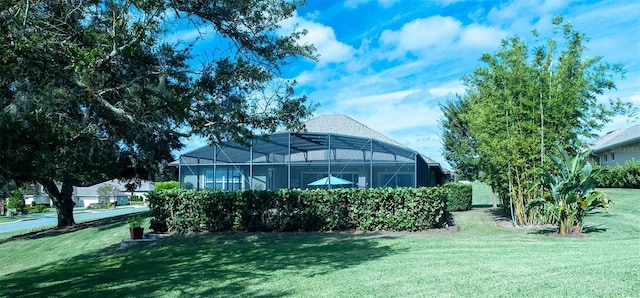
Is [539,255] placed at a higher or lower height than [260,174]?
lower

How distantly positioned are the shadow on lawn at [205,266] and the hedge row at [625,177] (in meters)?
14.8

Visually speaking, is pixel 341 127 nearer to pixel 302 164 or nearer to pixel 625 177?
pixel 302 164

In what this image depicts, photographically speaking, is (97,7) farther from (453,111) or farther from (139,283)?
(453,111)

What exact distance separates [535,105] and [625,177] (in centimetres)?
1202

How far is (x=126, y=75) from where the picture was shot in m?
8.13

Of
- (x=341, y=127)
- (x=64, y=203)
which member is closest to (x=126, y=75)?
(x=64, y=203)

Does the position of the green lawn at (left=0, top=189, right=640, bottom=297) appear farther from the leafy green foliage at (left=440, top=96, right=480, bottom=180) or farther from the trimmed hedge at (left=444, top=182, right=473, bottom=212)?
the leafy green foliage at (left=440, top=96, right=480, bottom=180)

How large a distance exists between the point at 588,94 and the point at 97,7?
1224cm

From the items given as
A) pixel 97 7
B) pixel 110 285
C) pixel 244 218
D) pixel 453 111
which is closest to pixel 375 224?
pixel 244 218

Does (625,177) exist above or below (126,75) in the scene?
below

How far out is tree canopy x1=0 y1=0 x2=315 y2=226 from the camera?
645cm

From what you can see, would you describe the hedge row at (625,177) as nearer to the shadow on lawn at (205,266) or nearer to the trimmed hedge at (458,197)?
the trimmed hedge at (458,197)

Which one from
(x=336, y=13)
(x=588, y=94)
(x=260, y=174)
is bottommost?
(x=260, y=174)

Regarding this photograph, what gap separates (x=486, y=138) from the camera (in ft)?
43.4
